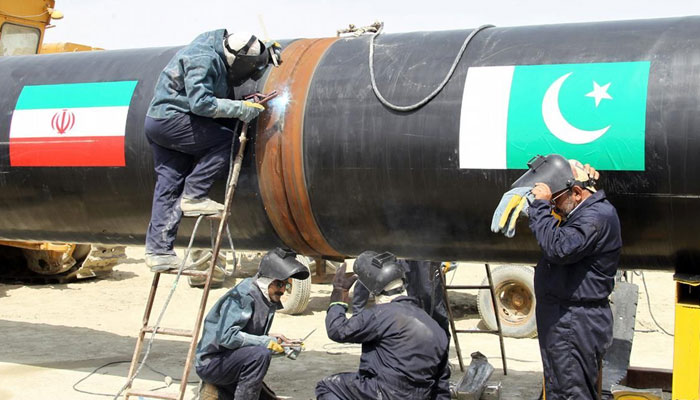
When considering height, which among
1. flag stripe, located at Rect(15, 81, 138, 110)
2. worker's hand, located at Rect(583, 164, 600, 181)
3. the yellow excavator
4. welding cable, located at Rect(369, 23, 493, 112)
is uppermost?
welding cable, located at Rect(369, 23, 493, 112)

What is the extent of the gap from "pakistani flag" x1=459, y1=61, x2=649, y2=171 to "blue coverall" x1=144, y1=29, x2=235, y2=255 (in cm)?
157

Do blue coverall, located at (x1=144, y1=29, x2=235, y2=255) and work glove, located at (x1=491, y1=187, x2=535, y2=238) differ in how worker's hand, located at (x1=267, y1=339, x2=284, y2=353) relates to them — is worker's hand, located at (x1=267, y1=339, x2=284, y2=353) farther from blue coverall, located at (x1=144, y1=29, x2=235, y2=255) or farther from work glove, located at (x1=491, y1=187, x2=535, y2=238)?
work glove, located at (x1=491, y1=187, x2=535, y2=238)

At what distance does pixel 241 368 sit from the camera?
5.82 metres

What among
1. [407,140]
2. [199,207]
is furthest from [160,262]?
[407,140]

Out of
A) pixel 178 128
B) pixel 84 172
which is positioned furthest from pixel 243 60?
pixel 84 172

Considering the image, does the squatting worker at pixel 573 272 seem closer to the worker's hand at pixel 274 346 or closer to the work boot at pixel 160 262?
the worker's hand at pixel 274 346

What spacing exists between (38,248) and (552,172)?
10.4 meters

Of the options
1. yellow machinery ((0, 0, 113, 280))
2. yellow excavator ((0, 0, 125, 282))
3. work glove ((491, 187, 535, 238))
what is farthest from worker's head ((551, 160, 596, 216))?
yellow machinery ((0, 0, 113, 280))

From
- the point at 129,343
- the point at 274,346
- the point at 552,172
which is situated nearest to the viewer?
the point at 552,172

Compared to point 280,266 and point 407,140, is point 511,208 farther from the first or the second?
point 280,266

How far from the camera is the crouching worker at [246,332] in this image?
5699 millimetres

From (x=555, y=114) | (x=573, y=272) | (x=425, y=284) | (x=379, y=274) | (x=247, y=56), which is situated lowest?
(x=425, y=284)

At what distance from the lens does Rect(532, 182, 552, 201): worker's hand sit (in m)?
4.75

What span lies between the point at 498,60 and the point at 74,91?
9.76ft
